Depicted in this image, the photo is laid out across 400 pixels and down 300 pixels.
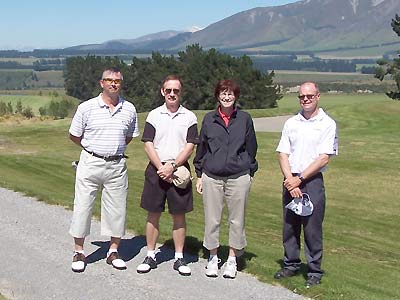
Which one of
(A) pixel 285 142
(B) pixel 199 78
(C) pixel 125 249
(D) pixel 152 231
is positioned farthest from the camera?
(B) pixel 199 78

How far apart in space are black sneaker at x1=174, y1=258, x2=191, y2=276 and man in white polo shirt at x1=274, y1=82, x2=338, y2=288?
1330 millimetres

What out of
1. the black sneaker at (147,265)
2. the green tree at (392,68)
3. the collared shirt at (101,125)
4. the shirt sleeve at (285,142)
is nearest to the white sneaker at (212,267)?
the black sneaker at (147,265)

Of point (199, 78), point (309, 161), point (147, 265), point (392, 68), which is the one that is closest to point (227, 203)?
point (309, 161)

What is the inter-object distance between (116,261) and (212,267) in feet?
3.89

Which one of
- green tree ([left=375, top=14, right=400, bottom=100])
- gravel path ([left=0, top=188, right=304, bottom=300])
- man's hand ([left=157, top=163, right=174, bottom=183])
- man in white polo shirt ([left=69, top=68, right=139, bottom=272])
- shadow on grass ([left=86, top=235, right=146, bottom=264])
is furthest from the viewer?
green tree ([left=375, top=14, right=400, bottom=100])

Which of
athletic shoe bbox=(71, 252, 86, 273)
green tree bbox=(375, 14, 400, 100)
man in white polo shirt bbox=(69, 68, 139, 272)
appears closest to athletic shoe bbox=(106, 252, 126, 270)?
man in white polo shirt bbox=(69, 68, 139, 272)

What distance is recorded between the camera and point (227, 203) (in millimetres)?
8125

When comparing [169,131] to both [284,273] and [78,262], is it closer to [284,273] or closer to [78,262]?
[78,262]

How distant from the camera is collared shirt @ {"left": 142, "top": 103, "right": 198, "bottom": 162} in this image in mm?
7996

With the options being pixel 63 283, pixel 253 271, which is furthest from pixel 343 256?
pixel 63 283

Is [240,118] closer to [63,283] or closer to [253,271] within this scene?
[253,271]

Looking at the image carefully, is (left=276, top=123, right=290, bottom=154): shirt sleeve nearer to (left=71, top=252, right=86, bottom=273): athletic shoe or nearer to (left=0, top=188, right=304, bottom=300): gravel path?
(left=0, top=188, right=304, bottom=300): gravel path

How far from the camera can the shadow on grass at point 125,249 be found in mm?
9000

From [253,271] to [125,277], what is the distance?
153 cm
